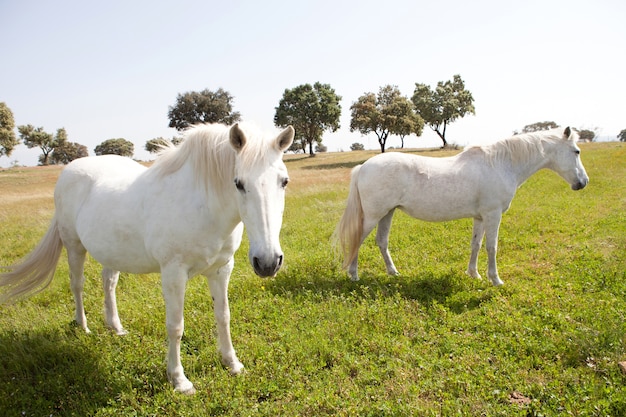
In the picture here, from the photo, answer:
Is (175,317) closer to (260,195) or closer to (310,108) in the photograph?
(260,195)

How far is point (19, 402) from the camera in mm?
3242

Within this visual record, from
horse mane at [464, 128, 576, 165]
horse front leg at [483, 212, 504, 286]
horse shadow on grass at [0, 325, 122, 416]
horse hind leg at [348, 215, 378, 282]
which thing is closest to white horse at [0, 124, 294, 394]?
horse shadow on grass at [0, 325, 122, 416]

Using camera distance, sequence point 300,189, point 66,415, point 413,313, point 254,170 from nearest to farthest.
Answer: point 254,170, point 66,415, point 413,313, point 300,189

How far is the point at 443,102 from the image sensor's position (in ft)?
143

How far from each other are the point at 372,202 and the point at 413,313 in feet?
7.10

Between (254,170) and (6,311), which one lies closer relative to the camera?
(254,170)

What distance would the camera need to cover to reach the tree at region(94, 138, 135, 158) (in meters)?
66.7

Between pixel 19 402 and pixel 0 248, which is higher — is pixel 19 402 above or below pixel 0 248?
below

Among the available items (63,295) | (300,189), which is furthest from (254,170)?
(300,189)

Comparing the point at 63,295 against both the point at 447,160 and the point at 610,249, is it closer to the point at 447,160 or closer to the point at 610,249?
the point at 447,160

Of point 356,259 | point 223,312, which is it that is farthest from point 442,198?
point 223,312

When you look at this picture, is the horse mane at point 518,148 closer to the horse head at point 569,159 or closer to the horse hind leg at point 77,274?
the horse head at point 569,159

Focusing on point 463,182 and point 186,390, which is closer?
point 186,390

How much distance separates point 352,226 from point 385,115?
34485 millimetres
